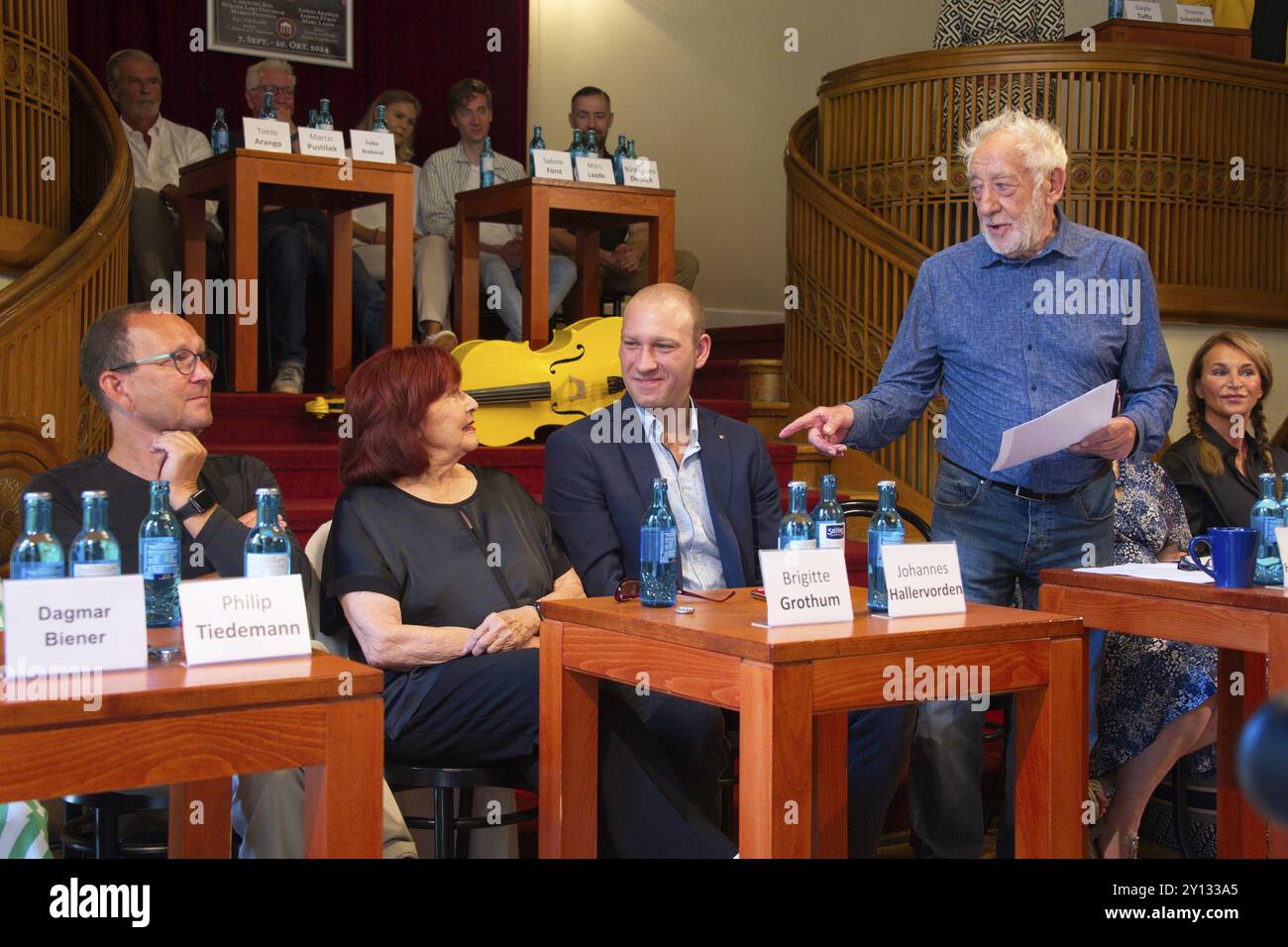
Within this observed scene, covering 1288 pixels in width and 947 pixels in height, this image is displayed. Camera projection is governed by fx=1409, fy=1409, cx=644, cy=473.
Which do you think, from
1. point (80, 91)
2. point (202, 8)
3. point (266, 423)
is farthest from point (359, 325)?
point (202, 8)

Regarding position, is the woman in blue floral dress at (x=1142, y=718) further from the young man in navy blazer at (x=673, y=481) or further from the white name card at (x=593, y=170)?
the white name card at (x=593, y=170)

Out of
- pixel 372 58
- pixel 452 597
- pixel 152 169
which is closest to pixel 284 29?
pixel 372 58

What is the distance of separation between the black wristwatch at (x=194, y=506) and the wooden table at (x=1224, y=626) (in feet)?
5.08

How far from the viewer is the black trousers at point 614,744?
90.2 inches

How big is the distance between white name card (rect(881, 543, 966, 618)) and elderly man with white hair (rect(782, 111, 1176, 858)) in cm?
43

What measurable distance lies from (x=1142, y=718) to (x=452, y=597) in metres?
1.65

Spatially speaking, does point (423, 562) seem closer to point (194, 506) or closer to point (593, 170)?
point (194, 506)

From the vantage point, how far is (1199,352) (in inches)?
152

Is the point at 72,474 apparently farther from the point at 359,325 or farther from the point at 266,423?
the point at 359,325

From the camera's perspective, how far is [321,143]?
472 centimetres

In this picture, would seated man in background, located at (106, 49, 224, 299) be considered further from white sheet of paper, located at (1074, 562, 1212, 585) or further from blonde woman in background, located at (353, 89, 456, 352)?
white sheet of paper, located at (1074, 562, 1212, 585)

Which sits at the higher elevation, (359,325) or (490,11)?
(490,11)

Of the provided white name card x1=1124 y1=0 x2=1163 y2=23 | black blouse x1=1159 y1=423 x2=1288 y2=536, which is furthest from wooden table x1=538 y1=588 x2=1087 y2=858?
white name card x1=1124 y1=0 x2=1163 y2=23

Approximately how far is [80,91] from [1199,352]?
3.73 metres
